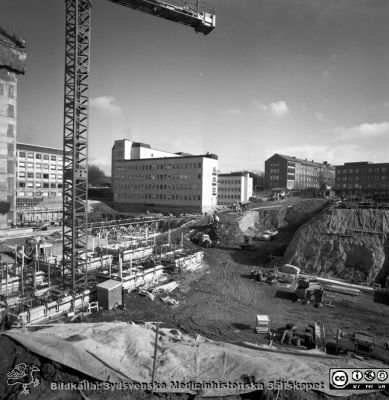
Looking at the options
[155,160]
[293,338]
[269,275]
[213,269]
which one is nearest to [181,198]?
[155,160]

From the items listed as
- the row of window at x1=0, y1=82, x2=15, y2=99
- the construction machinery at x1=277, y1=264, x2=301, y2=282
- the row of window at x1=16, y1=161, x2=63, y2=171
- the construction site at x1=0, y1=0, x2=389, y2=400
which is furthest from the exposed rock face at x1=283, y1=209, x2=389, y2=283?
the row of window at x1=16, y1=161, x2=63, y2=171

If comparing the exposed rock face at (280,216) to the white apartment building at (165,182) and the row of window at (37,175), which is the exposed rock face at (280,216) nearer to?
the white apartment building at (165,182)

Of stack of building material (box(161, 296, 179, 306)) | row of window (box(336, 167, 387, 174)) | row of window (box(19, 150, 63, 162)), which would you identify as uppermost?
row of window (box(19, 150, 63, 162))

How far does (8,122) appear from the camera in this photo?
41469 mm

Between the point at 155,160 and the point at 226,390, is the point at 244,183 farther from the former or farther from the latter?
the point at 226,390

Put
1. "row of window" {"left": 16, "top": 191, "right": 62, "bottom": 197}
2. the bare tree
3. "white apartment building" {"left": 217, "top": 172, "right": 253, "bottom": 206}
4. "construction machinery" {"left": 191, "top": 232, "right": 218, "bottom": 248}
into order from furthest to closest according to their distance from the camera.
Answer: the bare tree → "white apartment building" {"left": 217, "top": 172, "right": 253, "bottom": 206} → "row of window" {"left": 16, "top": 191, "right": 62, "bottom": 197} → "construction machinery" {"left": 191, "top": 232, "right": 218, "bottom": 248}

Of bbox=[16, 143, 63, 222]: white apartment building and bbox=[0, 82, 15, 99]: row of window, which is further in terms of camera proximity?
bbox=[16, 143, 63, 222]: white apartment building

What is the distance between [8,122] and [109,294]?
120 ft

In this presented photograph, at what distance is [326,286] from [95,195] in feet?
262

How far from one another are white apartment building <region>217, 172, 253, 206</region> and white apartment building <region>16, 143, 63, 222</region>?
43.1 meters

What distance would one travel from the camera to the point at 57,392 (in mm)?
8703

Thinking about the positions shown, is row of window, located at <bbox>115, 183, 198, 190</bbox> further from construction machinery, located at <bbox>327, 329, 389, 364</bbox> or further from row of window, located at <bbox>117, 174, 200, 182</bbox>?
construction machinery, located at <bbox>327, 329, 389, 364</bbox>

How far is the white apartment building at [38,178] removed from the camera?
70.4 meters

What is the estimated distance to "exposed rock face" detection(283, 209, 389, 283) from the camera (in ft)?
90.5
